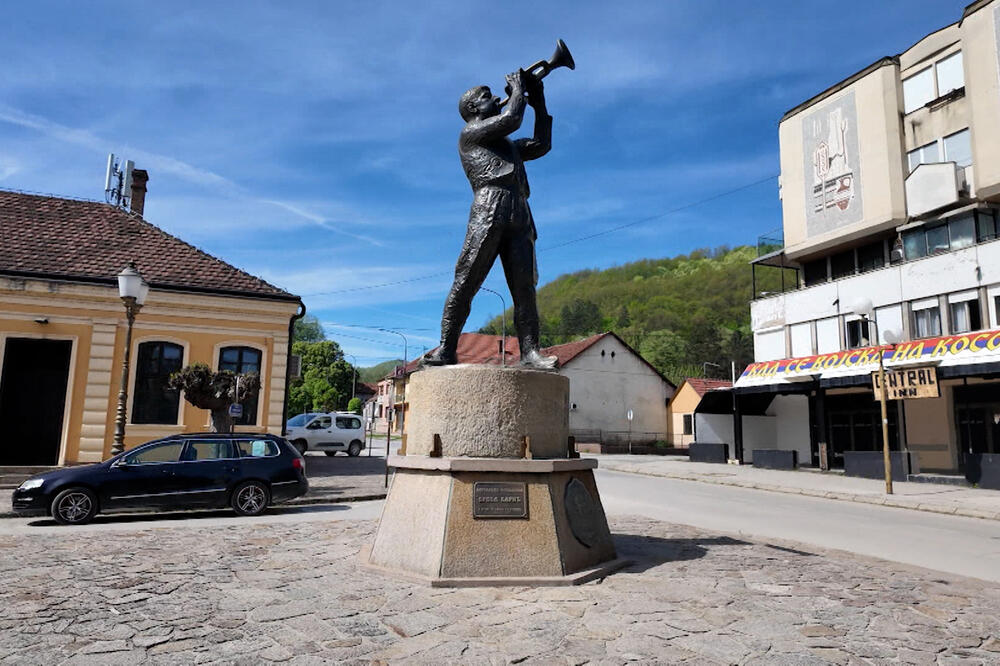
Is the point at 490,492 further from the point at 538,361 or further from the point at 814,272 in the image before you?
the point at 814,272

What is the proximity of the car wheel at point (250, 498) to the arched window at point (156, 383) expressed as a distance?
7472mm

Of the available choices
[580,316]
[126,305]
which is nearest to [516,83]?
[126,305]

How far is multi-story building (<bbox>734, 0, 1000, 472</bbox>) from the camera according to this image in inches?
796

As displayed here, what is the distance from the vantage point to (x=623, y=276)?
255 ft

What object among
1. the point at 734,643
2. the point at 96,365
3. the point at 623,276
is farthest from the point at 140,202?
the point at 623,276

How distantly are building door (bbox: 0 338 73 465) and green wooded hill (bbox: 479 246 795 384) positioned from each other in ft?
129

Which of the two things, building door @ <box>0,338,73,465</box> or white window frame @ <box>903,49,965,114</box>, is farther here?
white window frame @ <box>903,49,965,114</box>

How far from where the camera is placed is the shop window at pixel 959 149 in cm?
2125

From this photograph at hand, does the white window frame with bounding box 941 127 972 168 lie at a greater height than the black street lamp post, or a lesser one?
greater

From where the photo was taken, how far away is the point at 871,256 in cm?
2491

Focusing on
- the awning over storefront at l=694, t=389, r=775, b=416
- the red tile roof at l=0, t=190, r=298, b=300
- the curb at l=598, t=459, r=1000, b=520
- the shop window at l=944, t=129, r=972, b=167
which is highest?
the shop window at l=944, t=129, r=972, b=167

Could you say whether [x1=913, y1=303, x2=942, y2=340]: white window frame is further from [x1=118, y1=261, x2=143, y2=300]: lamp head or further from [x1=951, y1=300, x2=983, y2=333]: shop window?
[x1=118, y1=261, x2=143, y2=300]: lamp head

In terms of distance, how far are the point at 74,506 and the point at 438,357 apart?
7.34 m

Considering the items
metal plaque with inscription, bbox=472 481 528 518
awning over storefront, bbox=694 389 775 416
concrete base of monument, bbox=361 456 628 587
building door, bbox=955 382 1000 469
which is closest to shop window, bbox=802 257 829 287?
awning over storefront, bbox=694 389 775 416
